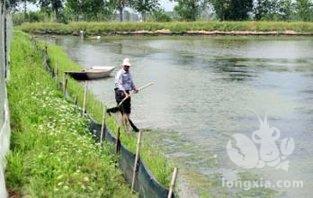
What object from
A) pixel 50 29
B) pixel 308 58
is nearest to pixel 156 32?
pixel 50 29

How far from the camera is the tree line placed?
86938 mm

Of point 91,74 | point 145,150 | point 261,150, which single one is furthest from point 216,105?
point 145,150

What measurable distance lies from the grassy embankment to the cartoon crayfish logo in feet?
192

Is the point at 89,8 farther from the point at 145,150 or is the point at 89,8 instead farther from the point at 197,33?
the point at 145,150

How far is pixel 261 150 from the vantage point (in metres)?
14.1

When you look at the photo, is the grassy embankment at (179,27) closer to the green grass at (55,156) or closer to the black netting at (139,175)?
the green grass at (55,156)

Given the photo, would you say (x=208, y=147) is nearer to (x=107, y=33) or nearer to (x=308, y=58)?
(x=308, y=58)

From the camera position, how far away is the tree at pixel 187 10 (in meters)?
90.4

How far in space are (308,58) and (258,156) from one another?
30.9m

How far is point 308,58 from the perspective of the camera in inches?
1690

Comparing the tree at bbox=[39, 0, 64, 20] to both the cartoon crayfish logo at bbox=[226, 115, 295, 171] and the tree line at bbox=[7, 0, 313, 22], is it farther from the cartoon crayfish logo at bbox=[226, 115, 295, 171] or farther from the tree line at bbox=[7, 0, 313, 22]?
the cartoon crayfish logo at bbox=[226, 115, 295, 171]

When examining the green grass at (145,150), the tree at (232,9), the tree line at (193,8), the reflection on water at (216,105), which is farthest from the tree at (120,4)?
the green grass at (145,150)

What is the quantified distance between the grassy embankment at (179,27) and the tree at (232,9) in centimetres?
1112

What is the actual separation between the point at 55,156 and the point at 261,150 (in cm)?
592
